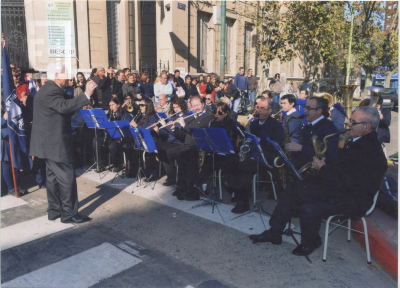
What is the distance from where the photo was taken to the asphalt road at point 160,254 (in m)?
3.44

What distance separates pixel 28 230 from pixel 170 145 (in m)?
2.80

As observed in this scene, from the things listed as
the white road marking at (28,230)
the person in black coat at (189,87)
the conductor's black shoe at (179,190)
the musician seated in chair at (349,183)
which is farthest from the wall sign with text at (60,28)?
the musician seated in chair at (349,183)

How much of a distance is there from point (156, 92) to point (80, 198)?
5.44m

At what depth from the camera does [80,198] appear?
5895mm

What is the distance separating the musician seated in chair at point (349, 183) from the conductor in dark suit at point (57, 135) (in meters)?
2.81

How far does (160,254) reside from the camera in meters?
3.95

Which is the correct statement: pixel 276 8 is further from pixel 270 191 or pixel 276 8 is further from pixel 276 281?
pixel 276 281

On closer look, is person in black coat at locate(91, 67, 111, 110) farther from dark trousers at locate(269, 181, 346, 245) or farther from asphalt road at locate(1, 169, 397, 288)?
dark trousers at locate(269, 181, 346, 245)

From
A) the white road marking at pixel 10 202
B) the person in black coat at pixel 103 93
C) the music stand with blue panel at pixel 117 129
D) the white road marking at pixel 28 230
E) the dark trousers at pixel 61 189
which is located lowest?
the white road marking at pixel 10 202

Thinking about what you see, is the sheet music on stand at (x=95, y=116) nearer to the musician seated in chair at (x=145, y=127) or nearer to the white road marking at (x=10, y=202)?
the musician seated in chair at (x=145, y=127)

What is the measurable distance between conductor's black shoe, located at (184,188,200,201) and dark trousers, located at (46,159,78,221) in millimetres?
1772

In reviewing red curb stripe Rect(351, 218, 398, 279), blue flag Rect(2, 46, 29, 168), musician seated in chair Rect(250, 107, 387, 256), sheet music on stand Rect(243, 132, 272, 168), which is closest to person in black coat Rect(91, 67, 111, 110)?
blue flag Rect(2, 46, 29, 168)

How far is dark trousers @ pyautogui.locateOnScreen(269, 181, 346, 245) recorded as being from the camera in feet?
12.3

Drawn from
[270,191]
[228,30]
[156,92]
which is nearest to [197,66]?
[228,30]
